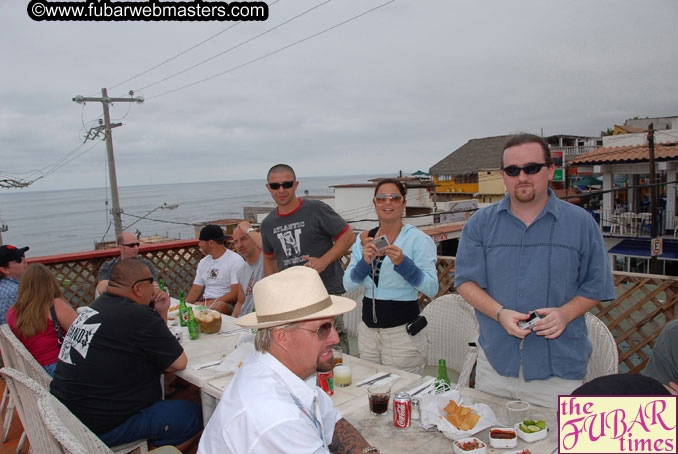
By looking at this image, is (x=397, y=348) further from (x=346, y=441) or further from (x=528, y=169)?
(x=528, y=169)

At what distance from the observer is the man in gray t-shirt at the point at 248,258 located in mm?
4246

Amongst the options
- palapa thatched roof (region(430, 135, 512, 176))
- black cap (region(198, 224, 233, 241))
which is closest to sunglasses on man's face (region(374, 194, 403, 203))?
black cap (region(198, 224, 233, 241))

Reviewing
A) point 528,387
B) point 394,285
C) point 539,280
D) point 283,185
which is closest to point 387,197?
point 394,285

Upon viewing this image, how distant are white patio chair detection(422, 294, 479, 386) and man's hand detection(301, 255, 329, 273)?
85 centimetres

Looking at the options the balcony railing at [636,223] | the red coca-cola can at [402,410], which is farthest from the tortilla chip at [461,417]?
the balcony railing at [636,223]

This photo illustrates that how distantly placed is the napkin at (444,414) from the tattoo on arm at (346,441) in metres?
0.31

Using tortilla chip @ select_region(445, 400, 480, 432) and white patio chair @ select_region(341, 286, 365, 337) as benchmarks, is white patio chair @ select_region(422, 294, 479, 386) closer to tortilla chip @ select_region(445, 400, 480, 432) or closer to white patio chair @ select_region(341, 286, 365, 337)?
white patio chair @ select_region(341, 286, 365, 337)

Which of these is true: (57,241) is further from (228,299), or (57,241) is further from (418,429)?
(418,429)

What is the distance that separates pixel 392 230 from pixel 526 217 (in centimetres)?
89

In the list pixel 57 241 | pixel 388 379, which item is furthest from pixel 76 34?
pixel 57 241

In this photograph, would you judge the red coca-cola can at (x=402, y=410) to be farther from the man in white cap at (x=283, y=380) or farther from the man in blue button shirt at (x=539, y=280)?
the man in blue button shirt at (x=539, y=280)

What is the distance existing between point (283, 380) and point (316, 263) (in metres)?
2.00

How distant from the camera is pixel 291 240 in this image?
3.52 metres

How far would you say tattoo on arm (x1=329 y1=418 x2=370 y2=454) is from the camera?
4.99ft
